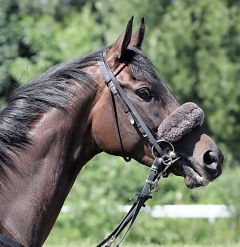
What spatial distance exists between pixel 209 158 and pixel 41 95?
3.33 feet

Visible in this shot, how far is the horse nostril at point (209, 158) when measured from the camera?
4329mm

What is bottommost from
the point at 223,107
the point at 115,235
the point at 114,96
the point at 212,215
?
the point at 223,107

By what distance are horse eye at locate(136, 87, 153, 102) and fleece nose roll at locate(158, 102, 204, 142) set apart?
0.52 feet

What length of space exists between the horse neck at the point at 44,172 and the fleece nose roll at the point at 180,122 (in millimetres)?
429

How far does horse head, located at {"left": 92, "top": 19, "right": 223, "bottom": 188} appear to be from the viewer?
4348mm

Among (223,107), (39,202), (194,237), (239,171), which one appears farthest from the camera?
(223,107)

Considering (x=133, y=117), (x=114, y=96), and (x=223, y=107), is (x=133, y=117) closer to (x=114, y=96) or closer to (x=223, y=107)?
(x=114, y=96)

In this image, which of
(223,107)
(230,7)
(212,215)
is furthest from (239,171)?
(230,7)

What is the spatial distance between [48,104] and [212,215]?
898cm

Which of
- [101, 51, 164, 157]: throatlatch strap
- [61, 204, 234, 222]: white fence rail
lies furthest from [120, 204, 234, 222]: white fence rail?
[101, 51, 164, 157]: throatlatch strap

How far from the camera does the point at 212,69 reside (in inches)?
911

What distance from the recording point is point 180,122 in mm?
4344

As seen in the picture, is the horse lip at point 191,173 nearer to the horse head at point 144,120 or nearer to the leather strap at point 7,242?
the horse head at point 144,120

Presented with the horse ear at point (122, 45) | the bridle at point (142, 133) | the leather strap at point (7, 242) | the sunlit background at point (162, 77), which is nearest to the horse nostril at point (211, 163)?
the bridle at point (142, 133)
